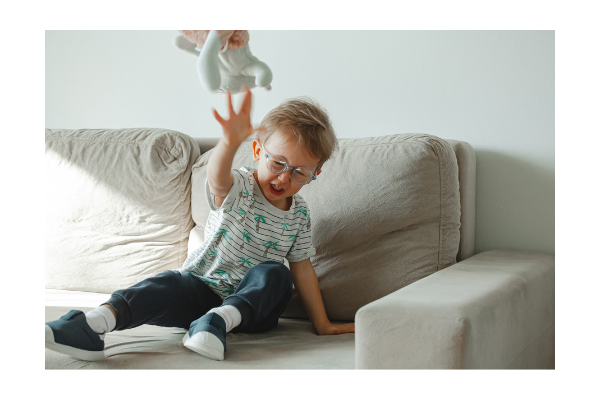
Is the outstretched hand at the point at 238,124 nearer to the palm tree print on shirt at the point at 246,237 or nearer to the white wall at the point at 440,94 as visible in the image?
the palm tree print on shirt at the point at 246,237

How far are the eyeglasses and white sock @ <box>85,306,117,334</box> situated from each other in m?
0.46

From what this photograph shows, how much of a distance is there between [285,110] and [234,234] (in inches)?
12.6

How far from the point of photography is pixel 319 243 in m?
1.34

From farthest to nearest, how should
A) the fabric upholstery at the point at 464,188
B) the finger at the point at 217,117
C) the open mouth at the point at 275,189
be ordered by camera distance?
the fabric upholstery at the point at 464,188 → the open mouth at the point at 275,189 → the finger at the point at 217,117

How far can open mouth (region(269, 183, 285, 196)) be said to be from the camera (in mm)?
1216

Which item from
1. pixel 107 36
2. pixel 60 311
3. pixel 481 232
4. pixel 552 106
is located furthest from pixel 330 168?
pixel 107 36

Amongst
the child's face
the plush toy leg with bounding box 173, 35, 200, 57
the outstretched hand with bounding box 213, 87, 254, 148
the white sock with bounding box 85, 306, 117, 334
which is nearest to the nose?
Answer: the child's face

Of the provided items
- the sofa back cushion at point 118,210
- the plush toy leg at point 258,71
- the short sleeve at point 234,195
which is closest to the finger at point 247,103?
the plush toy leg at point 258,71

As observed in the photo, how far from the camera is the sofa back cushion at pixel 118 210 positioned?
1567 millimetres

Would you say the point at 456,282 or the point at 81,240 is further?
the point at 81,240

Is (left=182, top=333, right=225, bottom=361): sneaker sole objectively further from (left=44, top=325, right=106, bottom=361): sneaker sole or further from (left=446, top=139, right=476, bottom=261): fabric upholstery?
(left=446, top=139, right=476, bottom=261): fabric upholstery

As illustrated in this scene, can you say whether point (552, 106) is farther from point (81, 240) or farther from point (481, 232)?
point (81, 240)

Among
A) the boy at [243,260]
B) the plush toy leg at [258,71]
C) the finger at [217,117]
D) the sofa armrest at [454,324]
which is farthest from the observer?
the plush toy leg at [258,71]

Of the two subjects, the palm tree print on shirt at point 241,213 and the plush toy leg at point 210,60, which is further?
the palm tree print on shirt at point 241,213
